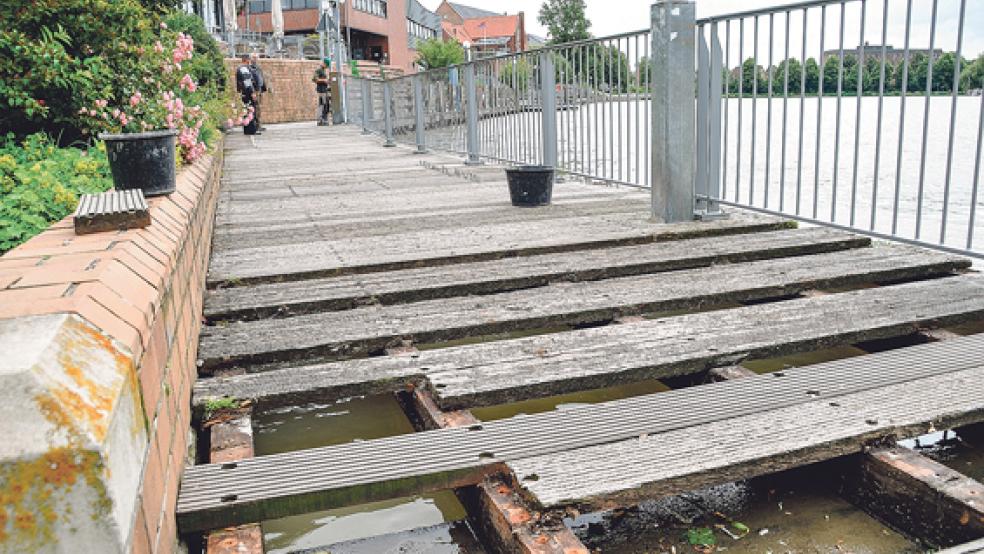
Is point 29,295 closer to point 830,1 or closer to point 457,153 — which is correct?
point 830,1

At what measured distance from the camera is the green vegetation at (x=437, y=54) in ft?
247

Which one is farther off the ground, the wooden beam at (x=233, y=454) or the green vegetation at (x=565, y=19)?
the green vegetation at (x=565, y=19)

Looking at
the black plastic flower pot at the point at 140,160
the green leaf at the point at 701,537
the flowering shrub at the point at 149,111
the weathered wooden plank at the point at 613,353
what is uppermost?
the flowering shrub at the point at 149,111

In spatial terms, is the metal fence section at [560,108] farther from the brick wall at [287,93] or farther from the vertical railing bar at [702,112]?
the brick wall at [287,93]

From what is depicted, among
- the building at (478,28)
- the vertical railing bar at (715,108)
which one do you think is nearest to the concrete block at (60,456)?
the vertical railing bar at (715,108)

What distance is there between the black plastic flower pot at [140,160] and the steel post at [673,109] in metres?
2.97

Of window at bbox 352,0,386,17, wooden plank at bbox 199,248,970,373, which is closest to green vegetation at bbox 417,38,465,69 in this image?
window at bbox 352,0,386,17

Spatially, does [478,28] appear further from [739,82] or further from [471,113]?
[739,82]

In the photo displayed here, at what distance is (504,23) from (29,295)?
364ft

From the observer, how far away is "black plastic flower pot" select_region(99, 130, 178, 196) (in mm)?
3553

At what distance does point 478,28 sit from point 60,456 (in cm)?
11291

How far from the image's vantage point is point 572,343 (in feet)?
9.88

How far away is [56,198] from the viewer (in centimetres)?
367

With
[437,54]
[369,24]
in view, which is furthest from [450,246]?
[437,54]
